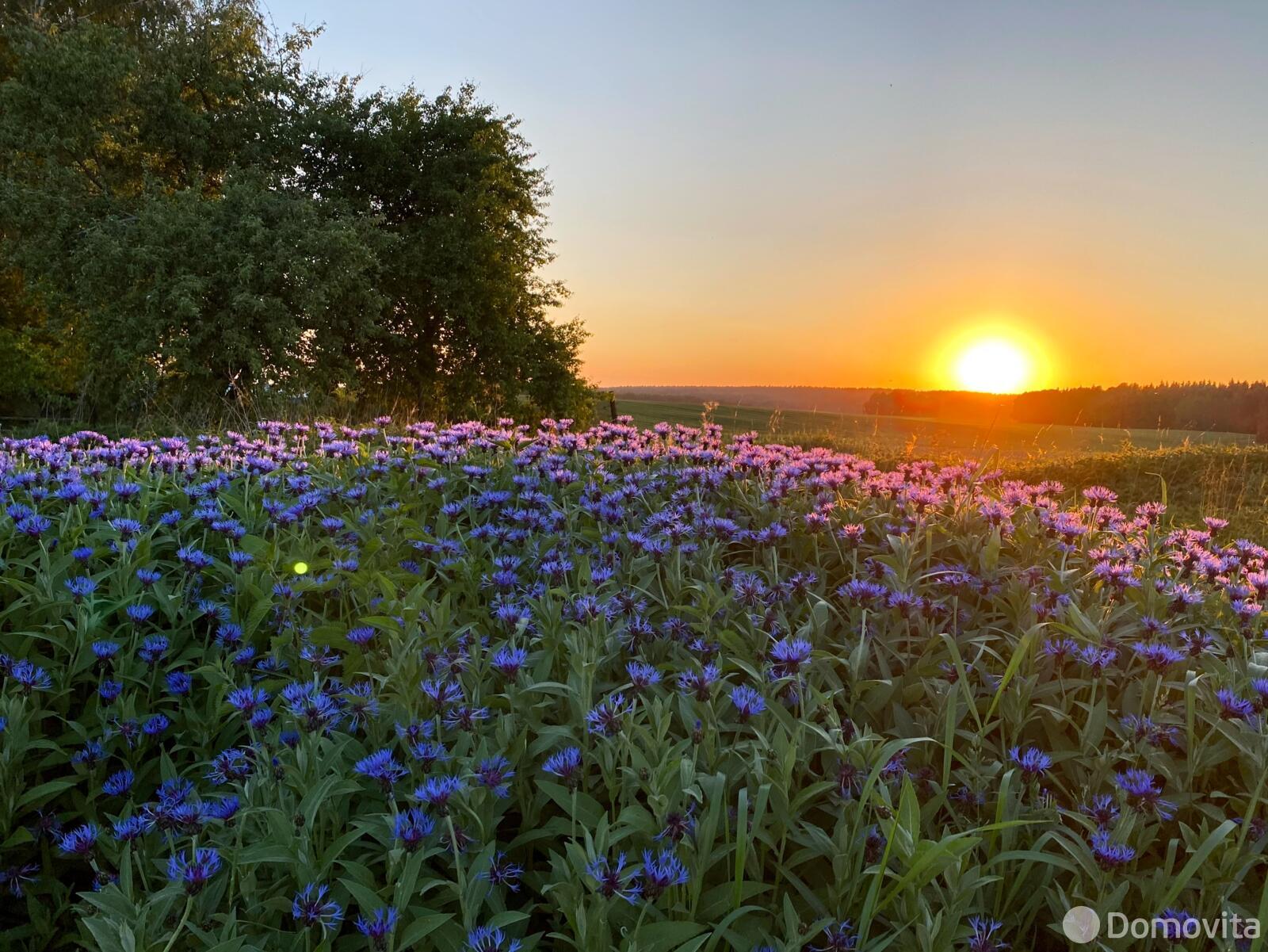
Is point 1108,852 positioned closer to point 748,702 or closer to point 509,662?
point 748,702

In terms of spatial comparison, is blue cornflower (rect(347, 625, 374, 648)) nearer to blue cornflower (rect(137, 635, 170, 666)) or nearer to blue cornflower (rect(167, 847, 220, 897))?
blue cornflower (rect(137, 635, 170, 666))

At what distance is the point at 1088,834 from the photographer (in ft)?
6.82

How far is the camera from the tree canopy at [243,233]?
21.0 m

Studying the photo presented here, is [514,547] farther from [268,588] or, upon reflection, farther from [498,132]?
[498,132]

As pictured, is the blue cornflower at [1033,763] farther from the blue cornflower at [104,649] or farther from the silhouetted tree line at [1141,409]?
the silhouetted tree line at [1141,409]

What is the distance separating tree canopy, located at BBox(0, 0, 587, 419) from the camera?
69.1 feet

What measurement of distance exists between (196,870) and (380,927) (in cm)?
47

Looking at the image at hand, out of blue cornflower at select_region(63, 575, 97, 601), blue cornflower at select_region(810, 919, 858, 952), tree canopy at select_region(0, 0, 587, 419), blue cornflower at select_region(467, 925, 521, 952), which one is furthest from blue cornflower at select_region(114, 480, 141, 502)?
tree canopy at select_region(0, 0, 587, 419)

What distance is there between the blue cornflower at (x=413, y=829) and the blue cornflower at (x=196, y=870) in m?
0.39

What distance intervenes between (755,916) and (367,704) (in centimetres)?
117

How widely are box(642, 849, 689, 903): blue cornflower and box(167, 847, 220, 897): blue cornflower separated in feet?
3.07

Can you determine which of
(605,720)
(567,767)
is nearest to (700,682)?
(605,720)

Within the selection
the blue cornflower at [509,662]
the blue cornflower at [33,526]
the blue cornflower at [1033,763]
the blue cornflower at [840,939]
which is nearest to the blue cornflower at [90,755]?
the blue cornflower at [33,526]

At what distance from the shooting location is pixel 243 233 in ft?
68.4
